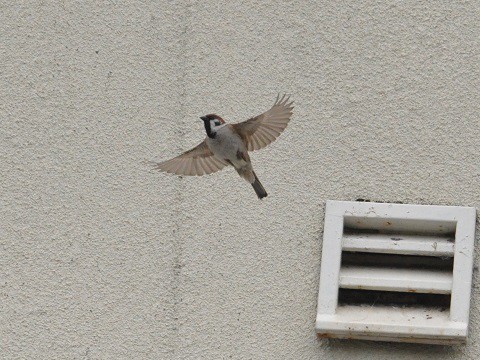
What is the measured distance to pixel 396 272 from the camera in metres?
2.55

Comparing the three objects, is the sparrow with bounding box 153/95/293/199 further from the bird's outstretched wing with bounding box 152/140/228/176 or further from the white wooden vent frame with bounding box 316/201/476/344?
the white wooden vent frame with bounding box 316/201/476/344

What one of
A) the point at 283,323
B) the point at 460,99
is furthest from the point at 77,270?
the point at 460,99

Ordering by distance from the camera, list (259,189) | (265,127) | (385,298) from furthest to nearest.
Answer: (385,298), (259,189), (265,127)

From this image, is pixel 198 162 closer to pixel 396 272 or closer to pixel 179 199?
pixel 179 199

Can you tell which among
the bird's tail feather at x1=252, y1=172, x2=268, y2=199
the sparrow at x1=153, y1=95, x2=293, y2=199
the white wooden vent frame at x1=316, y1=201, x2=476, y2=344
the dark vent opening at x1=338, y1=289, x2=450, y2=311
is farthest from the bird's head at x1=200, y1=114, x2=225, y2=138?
the dark vent opening at x1=338, y1=289, x2=450, y2=311

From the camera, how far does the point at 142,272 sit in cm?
258

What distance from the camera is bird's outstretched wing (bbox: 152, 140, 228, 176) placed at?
7.66 ft

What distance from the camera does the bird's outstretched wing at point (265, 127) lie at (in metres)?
2.24

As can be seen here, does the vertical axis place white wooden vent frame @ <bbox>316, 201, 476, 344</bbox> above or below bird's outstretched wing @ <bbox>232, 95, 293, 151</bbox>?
below

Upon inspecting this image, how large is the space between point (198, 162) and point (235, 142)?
0.38ft

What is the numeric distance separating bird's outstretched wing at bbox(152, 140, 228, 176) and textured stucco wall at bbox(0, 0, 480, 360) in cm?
23

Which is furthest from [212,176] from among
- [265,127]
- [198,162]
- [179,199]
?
[265,127]

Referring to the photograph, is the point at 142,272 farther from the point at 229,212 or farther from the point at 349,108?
the point at 349,108

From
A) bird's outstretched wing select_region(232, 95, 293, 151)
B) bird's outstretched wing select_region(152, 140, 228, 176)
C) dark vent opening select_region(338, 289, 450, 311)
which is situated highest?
bird's outstretched wing select_region(232, 95, 293, 151)
